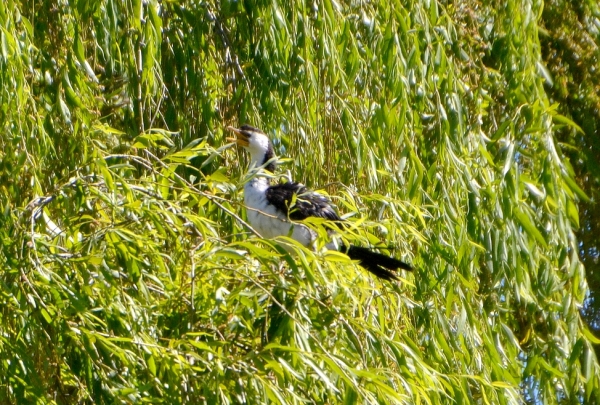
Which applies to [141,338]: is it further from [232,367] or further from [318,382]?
[318,382]

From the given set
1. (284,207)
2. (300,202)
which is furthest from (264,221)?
(300,202)

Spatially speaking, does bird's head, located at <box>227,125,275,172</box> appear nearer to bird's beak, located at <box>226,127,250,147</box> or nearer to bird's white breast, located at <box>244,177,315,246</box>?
bird's beak, located at <box>226,127,250,147</box>

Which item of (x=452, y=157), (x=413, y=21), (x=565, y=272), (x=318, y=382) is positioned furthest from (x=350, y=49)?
(x=318, y=382)

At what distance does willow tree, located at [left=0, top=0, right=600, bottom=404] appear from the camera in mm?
2354

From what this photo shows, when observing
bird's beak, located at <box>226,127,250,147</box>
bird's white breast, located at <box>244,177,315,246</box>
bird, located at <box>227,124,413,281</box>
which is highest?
bird's beak, located at <box>226,127,250,147</box>

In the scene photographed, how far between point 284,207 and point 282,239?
1.30 metres

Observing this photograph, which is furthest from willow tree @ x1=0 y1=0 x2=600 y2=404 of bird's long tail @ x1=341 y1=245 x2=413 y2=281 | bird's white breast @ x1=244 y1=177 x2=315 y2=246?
bird's white breast @ x1=244 y1=177 x2=315 y2=246

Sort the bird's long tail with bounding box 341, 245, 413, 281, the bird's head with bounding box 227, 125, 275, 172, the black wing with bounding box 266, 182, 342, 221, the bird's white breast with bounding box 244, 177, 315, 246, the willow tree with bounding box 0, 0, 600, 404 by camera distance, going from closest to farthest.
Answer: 1. the willow tree with bounding box 0, 0, 600, 404
2. the bird's long tail with bounding box 341, 245, 413, 281
3. the black wing with bounding box 266, 182, 342, 221
4. the bird's head with bounding box 227, 125, 275, 172
5. the bird's white breast with bounding box 244, 177, 315, 246

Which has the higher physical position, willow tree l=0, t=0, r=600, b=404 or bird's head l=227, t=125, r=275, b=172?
willow tree l=0, t=0, r=600, b=404

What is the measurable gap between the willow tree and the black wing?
0.06 m

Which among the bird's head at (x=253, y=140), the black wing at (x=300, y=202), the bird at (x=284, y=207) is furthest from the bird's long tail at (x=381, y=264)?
the bird's head at (x=253, y=140)

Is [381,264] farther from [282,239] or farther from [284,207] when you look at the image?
[282,239]

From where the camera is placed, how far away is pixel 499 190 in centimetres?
329

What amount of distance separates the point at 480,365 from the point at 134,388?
129 centimetres
